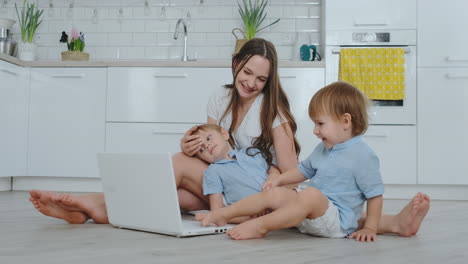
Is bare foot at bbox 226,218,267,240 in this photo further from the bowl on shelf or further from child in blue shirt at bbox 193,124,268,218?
the bowl on shelf

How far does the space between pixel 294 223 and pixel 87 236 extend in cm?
58

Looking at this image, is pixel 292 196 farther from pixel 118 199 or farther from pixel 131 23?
pixel 131 23

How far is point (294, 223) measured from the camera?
1.53 m

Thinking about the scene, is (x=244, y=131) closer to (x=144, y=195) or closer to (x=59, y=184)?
(x=144, y=195)

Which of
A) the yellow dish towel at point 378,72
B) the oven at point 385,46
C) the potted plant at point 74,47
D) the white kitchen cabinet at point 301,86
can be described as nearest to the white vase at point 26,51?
the potted plant at point 74,47

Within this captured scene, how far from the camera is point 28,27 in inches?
160

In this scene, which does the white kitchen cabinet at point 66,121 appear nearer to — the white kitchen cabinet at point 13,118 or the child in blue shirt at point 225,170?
the white kitchen cabinet at point 13,118

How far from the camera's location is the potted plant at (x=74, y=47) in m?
3.78

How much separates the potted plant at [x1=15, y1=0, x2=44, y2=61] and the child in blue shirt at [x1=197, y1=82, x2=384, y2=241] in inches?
108

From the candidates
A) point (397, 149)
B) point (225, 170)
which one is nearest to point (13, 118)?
point (225, 170)

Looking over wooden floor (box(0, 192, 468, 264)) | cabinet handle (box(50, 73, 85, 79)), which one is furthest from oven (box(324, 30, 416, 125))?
wooden floor (box(0, 192, 468, 264))

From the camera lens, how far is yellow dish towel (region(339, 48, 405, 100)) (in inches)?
137

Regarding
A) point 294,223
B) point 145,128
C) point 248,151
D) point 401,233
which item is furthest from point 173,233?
point 145,128

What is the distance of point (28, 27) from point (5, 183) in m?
1.14
